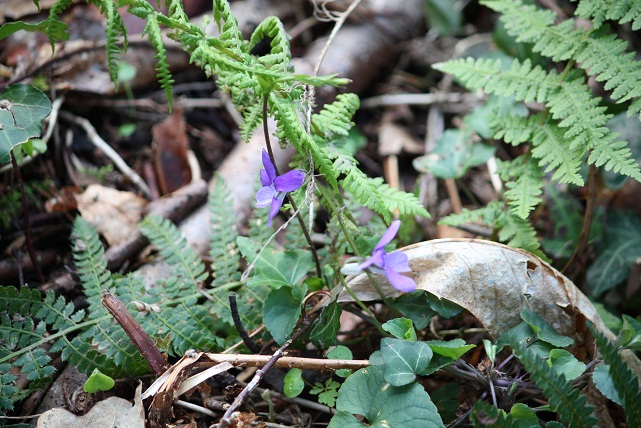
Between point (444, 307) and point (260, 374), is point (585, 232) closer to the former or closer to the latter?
point (444, 307)

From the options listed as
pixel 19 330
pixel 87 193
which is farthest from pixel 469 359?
pixel 87 193

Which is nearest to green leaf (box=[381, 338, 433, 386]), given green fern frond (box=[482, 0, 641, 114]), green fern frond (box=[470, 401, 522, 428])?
green fern frond (box=[470, 401, 522, 428])

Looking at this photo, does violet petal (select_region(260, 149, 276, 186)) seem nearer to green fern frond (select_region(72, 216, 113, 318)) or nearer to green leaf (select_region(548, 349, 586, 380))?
green fern frond (select_region(72, 216, 113, 318))

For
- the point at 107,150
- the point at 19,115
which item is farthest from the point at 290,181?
the point at 107,150

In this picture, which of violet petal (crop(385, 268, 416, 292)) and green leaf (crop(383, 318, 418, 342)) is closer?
violet petal (crop(385, 268, 416, 292))

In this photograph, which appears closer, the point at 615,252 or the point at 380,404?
the point at 380,404

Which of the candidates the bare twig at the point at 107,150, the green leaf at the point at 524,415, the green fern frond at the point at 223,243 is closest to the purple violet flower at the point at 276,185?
the green fern frond at the point at 223,243

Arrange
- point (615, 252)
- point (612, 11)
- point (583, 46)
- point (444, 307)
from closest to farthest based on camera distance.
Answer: point (444, 307), point (612, 11), point (583, 46), point (615, 252)
